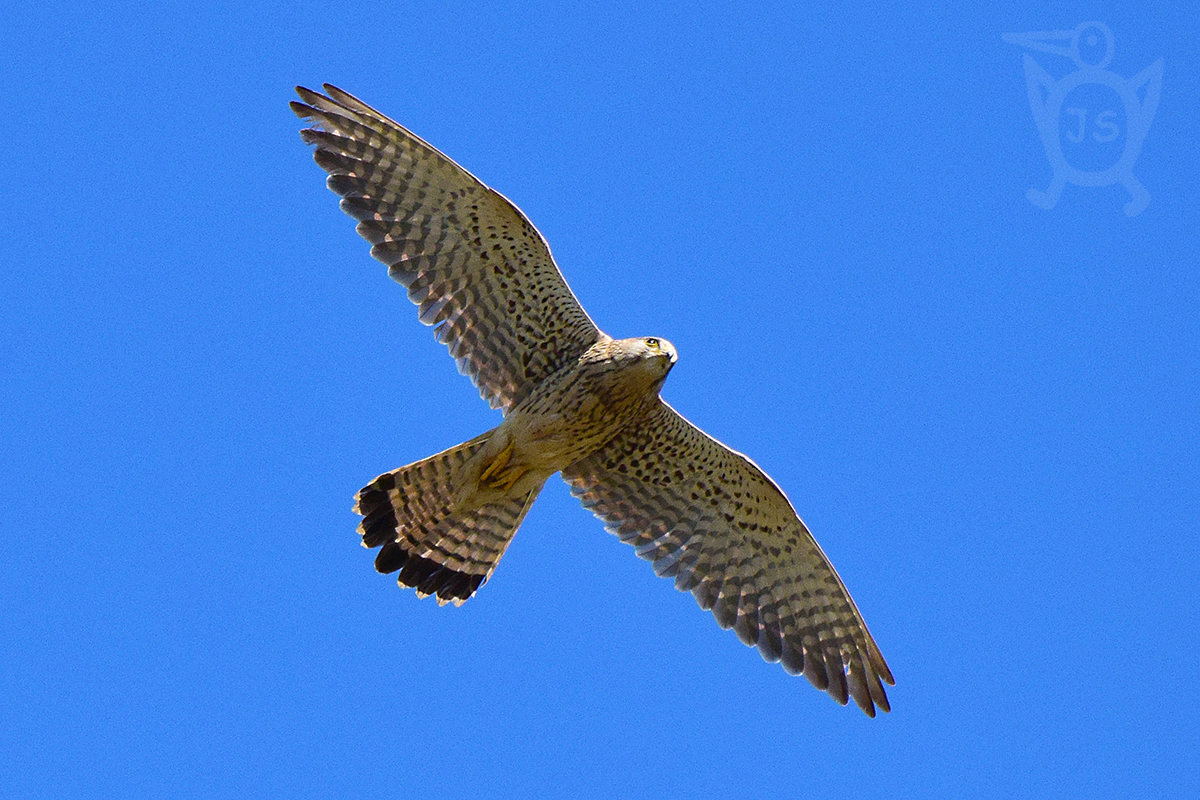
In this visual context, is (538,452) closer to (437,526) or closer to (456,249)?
(437,526)

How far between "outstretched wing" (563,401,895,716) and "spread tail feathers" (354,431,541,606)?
680 millimetres

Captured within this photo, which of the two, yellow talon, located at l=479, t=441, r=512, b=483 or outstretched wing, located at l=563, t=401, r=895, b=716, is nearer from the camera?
yellow talon, located at l=479, t=441, r=512, b=483

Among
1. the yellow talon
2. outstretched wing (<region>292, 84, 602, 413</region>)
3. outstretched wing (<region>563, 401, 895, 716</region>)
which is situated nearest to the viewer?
outstretched wing (<region>292, 84, 602, 413</region>)

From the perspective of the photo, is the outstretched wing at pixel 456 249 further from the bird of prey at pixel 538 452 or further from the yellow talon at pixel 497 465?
the yellow talon at pixel 497 465

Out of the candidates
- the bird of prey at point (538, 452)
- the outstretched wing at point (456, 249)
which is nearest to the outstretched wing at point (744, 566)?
the bird of prey at point (538, 452)

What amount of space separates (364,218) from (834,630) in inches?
168

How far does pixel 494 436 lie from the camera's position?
1100 centimetres

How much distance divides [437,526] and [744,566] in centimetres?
216

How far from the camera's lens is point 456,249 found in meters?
11.1

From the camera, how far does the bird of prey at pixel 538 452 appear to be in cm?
1090

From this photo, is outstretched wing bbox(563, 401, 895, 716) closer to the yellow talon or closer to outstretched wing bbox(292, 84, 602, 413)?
the yellow talon

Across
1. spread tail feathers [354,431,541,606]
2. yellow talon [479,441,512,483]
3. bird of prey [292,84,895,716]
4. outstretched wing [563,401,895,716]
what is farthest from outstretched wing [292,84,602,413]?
outstretched wing [563,401,895,716]

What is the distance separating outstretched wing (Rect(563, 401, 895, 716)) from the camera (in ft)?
38.1

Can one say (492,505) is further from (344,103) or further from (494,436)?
(344,103)
